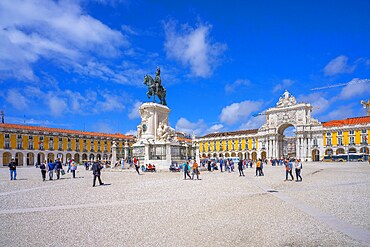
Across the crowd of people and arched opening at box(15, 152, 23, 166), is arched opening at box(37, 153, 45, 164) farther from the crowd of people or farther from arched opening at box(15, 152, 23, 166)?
the crowd of people

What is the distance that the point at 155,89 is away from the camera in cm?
3094

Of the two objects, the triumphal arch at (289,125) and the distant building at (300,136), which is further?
the triumphal arch at (289,125)

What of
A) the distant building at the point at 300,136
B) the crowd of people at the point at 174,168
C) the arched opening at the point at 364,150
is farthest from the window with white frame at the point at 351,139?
the crowd of people at the point at 174,168

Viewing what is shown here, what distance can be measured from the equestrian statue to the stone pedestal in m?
1.41

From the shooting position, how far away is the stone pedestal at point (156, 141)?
88.3 feet

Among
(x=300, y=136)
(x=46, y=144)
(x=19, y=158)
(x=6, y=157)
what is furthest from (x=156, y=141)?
(x=300, y=136)

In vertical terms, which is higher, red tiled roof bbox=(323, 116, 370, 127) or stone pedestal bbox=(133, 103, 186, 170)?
red tiled roof bbox=(323, 116, 370, 127)

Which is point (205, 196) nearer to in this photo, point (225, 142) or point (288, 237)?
point (288, 237)

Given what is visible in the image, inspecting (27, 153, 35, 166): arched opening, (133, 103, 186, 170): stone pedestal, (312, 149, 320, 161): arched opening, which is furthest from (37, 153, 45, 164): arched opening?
(312, 149, 320, 161): arched opening

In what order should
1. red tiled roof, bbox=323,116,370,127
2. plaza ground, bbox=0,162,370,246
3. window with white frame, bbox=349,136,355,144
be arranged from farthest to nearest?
red tiled roof, bbox=323,116,370,127
window with white frame, bbox=349,136,355,144
plaza ground, bbox=0,162,370,246

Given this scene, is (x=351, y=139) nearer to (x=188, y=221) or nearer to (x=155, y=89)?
(x=155, y=89)

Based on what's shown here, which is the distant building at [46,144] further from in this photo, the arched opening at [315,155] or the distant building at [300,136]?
the arched opening at [315,155]

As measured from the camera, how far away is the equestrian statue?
101ft

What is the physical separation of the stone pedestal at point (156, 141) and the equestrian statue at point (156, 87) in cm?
141
